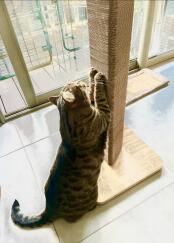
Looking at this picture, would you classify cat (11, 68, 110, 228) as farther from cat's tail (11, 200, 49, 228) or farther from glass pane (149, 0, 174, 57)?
glass pane (149, 0, 174, 57)

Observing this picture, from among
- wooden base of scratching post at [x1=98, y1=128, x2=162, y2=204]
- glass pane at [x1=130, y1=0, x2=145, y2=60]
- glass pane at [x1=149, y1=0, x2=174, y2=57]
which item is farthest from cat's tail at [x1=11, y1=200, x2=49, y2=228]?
glass pane at [x1=149, y1=0, x2=174, y2=57]

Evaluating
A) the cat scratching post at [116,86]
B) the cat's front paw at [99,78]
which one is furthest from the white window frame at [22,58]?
the cat's front paw at [99,78]

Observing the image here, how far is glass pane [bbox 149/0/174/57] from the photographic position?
2002 millimetres

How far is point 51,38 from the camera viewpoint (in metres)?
1.72

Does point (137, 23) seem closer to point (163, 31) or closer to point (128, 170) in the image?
point (163, 31)

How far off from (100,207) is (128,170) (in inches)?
10.5

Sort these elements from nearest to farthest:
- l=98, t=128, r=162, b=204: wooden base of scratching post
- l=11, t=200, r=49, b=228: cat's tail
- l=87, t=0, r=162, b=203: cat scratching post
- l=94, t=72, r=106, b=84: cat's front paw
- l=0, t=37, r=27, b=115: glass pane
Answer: l=87, t=0, r=162, b=203: cat scratching post
l=94, t=72, r=106, b=84: cat's front paw
l=11, t=200, r=49, b=228: cat's tail
l=98, t=128, r=162, b=204: wooden base of scratching post
l=0, t=37, r=27, b=115: glass pane

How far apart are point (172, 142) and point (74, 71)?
1.13m

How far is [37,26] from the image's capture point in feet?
5.27

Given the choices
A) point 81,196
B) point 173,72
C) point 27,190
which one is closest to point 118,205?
point 81,196

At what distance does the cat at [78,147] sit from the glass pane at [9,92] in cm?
105

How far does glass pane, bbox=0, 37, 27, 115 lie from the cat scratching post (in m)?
0.96

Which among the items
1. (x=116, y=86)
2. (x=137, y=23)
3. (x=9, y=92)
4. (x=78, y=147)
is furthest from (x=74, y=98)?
(x=137, y=23)

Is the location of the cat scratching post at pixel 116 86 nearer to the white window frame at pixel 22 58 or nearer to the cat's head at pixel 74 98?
the cat's head at pixel 74 98
